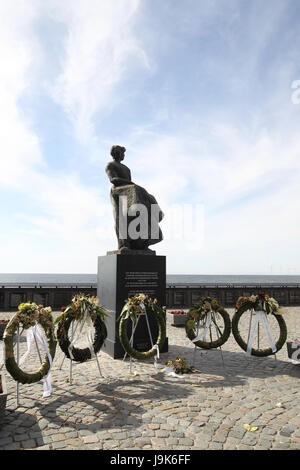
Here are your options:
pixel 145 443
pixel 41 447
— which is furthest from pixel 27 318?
pixel 145 443

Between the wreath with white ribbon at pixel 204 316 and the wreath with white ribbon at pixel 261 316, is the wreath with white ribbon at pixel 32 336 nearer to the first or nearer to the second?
the wreath with white ribbon at pixel 204 316

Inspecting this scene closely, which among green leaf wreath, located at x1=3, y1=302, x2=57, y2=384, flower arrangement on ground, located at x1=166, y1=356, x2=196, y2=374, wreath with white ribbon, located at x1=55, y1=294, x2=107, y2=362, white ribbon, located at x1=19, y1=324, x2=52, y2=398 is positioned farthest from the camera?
flower arrangement on ground, located at x1=166, y1=356, x2=196, y2=374

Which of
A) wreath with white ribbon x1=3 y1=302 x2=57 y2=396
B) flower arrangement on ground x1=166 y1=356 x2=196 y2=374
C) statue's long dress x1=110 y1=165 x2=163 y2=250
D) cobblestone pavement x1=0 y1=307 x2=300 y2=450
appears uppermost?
statue's long dress x1=110 y1=165 x2=163 y2=250

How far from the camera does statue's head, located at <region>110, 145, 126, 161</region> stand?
39.0ft

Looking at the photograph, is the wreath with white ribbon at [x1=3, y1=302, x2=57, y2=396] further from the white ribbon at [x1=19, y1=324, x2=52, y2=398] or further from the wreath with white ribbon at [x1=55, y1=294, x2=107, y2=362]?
the wreath with white ribbon at [x1=55, y1=294, x2=107, y2=362]

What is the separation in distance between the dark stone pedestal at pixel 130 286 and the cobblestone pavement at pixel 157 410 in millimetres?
1058

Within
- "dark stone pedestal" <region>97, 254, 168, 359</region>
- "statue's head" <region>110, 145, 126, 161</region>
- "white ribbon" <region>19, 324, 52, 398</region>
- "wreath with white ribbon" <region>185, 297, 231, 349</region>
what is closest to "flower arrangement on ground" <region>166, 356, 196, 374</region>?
"wreath with white ribbon" <region>185, 297, 231, 349</region>

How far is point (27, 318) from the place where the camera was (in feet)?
20.9

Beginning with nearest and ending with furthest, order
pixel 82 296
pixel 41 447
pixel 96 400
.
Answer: pixel 41 447 < pixel 96 400 < pixel 82 296

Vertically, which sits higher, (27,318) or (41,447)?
(27,318)

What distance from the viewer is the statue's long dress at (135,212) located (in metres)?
11.0

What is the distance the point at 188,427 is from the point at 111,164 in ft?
29.8

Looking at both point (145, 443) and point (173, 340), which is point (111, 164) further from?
point (145, 443)

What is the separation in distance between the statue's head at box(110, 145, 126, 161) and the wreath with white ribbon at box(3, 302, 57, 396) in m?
6.91
